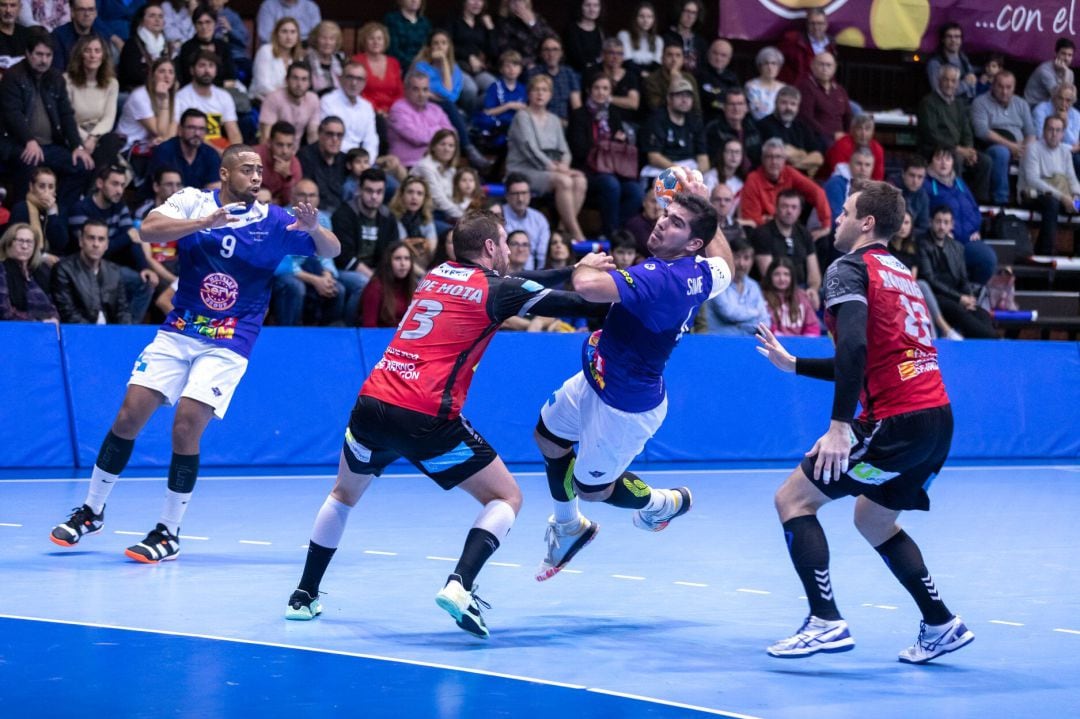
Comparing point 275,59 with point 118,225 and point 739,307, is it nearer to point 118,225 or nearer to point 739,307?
point 118,225

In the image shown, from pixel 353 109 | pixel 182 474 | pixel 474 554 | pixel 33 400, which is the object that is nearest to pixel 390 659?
pixel 474 554

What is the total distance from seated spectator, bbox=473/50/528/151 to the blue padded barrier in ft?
20.8

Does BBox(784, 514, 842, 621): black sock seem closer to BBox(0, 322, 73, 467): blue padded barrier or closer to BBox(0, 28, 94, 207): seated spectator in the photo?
BBox(0, 322, 73, 467): blue padded barrier

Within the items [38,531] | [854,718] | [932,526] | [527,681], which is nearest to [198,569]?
A: [38,531]

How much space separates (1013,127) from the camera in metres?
20.1

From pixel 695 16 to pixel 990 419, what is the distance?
6.38m

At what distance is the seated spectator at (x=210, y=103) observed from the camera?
14172mm

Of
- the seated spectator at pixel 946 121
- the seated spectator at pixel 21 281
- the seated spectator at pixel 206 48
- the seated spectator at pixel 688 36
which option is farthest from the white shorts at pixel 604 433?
the seated spectator at pixel 946 121

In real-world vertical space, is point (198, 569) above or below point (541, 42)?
below

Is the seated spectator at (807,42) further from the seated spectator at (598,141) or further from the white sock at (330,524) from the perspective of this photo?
the white sock at (330,524)

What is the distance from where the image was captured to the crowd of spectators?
1325cm

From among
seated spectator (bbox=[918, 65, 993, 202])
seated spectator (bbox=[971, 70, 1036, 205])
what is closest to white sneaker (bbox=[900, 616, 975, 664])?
seated spectator (bbox=[918, 65, 993, 202])

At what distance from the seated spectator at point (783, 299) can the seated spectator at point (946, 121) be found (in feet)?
17.0

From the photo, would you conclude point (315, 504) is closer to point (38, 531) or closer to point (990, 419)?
point (38, 531)
